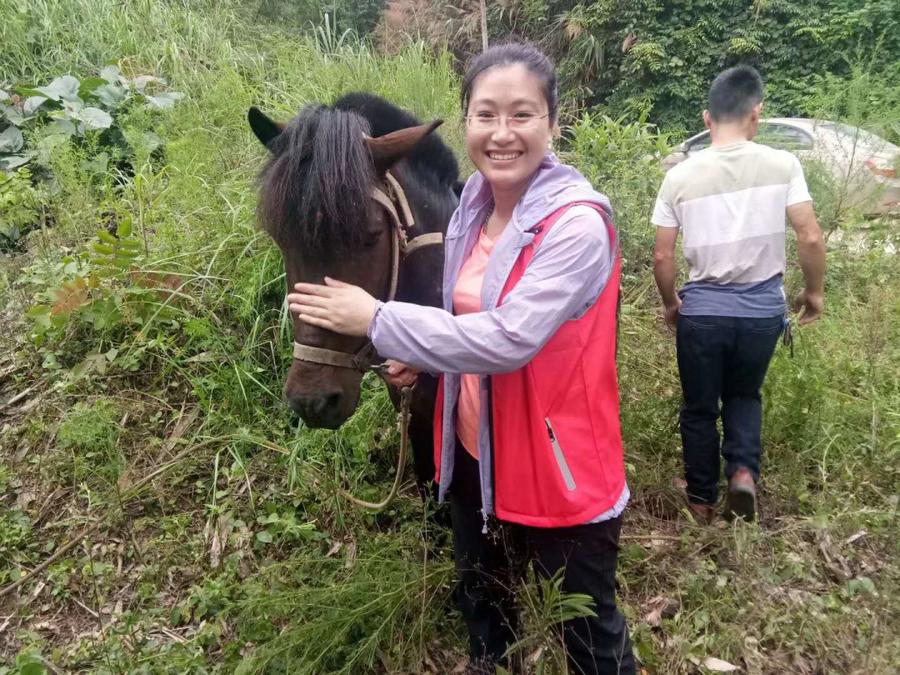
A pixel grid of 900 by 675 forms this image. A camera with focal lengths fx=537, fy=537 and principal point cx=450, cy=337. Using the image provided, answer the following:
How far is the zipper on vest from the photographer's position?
4.74ft

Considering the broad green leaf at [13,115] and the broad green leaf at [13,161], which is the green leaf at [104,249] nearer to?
the broad green leaf at [13,161]

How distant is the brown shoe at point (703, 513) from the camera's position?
298cm

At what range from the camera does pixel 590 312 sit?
1428mm

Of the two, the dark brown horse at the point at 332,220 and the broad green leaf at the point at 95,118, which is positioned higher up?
the broad green leaf at the point at 95,118

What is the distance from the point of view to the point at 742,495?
2805mm

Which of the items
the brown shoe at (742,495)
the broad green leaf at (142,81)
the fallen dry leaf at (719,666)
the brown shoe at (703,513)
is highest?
the broad green leaf at (142,81)

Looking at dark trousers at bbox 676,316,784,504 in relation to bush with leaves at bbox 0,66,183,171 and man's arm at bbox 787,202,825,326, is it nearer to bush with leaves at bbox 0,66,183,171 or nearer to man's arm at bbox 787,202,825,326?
man's arm at bbox 787,202,825,326

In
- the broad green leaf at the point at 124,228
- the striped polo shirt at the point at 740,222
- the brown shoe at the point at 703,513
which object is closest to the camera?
the striped polo shirt at the point at 740,222

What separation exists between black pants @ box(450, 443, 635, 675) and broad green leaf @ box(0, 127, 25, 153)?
533 centimetres

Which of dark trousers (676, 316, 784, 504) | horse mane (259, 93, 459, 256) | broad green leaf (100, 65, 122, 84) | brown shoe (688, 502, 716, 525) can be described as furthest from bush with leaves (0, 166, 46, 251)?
brown shoe (688, 502, 716, 525)

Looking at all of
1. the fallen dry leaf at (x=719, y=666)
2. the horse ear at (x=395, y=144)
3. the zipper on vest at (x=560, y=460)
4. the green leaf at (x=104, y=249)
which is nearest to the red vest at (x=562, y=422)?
the zipper on vest at (x=560, y=460)

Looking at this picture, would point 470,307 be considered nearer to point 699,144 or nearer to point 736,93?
point 736,93

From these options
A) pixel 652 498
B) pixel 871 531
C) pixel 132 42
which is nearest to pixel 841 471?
pixel 871 531

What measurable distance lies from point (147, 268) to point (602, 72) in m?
14.6
